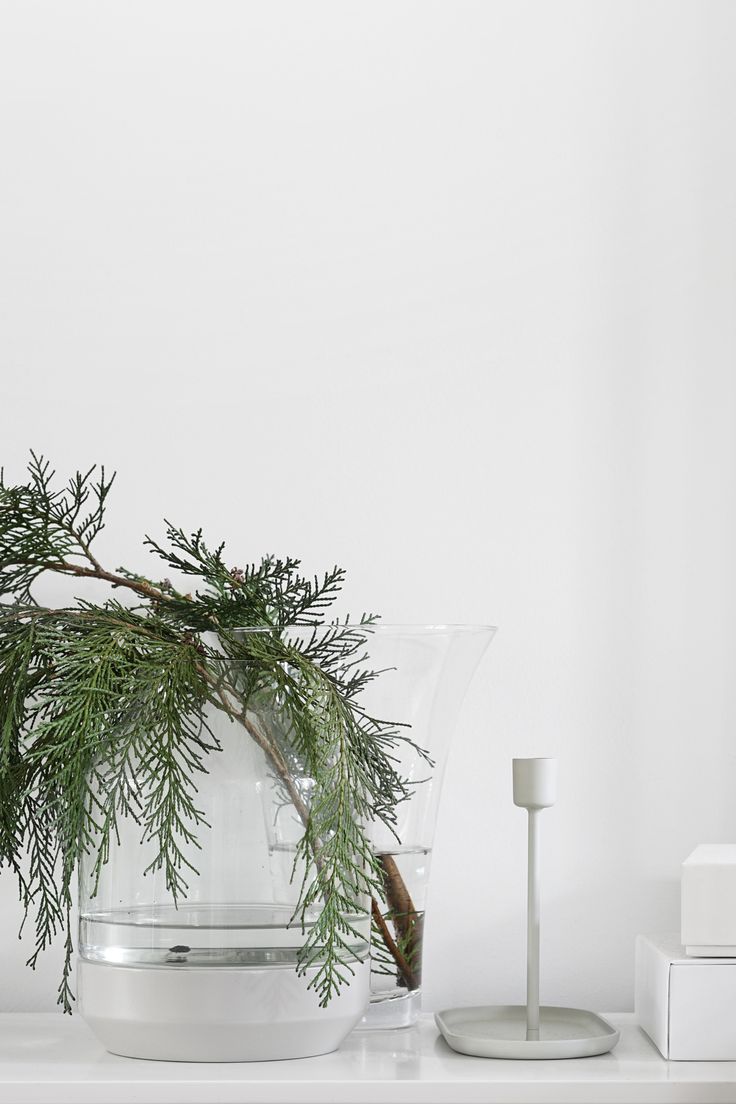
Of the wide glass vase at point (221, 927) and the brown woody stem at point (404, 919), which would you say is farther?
the brown woody stem at point (404, 919)

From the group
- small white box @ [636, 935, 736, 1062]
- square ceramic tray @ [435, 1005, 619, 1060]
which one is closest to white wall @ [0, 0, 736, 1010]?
square ceramic tray @ [435, 1005, 619, 1060]

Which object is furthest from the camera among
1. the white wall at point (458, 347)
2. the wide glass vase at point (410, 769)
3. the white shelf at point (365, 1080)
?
the white wall at point (458, 347)

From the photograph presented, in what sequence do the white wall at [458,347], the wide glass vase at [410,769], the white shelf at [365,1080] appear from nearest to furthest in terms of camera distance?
the white shelf at [365,1080] < the wide glass vase at [410,769] < the white wall at [458,347]

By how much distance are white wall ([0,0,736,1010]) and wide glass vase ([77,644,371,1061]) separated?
238 mm

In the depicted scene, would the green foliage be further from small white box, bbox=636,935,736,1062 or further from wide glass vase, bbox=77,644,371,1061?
small white box, bbox=636,935,736,1062

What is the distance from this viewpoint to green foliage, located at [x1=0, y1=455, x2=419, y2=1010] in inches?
26.8

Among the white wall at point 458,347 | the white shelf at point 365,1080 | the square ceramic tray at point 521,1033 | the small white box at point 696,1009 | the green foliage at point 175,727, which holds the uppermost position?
the white wall at point 458,347

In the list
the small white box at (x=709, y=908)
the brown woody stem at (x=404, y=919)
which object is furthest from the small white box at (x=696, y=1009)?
the brown woody stem at (x=404, y=919)

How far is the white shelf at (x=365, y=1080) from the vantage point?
2.18 feet

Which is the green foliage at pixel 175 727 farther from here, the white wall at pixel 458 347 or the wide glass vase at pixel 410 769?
the white wall at pixel 458 347

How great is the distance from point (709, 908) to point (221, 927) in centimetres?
30

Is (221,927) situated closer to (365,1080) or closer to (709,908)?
(365,1080)

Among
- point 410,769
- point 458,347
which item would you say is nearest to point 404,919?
point 410,769

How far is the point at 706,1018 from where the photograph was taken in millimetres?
736
